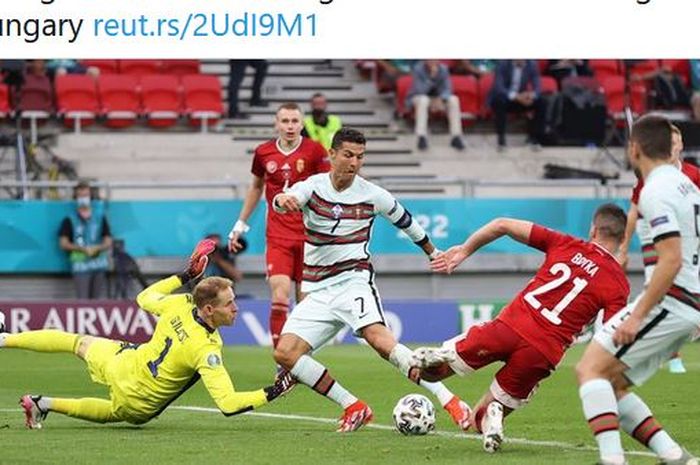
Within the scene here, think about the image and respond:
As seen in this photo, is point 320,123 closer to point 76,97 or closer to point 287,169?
point 76,97

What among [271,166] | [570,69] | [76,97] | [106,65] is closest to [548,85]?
[570,69]

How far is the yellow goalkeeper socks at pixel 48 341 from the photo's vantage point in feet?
38.9

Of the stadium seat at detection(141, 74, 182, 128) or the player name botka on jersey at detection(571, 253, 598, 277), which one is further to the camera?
the stadium seat at detection(141, 74, 182, 128)

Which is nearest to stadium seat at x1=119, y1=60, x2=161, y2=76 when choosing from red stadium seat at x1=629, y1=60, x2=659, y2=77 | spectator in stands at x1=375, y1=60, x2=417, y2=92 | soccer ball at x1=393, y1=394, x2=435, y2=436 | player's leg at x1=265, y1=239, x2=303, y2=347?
spectator in stands at x1=375, y1=60, x2=417, y2=92

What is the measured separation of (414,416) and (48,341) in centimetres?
264

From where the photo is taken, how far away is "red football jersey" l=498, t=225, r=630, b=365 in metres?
10.3

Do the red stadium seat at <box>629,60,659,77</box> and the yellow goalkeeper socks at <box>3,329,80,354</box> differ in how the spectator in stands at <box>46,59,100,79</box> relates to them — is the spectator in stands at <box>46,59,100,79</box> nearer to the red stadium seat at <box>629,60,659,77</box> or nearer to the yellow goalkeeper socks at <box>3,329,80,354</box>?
the red stadium seat at <box>629,60,659,77</box>

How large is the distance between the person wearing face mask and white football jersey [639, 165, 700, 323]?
1445 centimetres

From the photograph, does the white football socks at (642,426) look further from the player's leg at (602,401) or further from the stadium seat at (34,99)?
the stadium seat at (34,99)

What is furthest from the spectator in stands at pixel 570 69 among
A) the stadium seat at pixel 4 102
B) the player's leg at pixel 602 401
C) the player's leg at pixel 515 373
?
the player's leg at pixel 602 401

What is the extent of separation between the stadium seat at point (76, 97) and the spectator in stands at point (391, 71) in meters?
4.59

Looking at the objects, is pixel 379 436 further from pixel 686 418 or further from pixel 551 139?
pixel 551 139

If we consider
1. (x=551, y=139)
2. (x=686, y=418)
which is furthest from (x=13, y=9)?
(x=551, y=139)

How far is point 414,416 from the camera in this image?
36.3 ft
